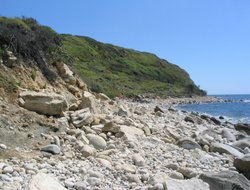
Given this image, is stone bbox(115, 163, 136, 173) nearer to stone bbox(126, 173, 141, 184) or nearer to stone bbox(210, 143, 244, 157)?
stone bbox(126, 173, 141, 184)

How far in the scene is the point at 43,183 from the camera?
24.7 feet

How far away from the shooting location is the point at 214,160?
12.1 meters

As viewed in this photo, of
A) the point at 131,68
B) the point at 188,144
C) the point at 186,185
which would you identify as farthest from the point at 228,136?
the point at 131,68

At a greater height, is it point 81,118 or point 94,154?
point 81,118

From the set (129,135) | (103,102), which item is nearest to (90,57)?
(103,102)

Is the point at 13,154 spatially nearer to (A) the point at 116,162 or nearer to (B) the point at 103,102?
(A) the point at 116,162

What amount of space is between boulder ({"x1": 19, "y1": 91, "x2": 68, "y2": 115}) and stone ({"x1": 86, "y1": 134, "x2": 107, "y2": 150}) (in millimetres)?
2049

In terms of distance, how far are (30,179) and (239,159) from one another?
6.34 meters

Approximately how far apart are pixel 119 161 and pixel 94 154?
84cm

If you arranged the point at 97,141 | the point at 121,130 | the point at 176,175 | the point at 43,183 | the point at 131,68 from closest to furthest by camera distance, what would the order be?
1. the point at 43,183
2. the point at 176,175
3. the point at 97,141
4. the point at 121,130
5. the point at 131,68

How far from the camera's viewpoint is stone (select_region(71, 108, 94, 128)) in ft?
42.7

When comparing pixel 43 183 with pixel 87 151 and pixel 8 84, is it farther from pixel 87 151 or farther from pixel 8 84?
pixel 8 84

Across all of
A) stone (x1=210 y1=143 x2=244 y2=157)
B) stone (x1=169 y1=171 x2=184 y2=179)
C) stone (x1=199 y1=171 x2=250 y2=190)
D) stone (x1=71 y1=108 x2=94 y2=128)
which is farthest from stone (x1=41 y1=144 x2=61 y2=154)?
stone (x1=210 y1=143 x2=244 y2=157)

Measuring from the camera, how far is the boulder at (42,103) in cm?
1288
